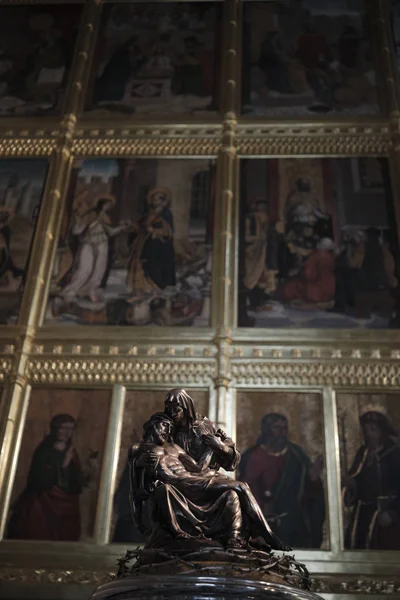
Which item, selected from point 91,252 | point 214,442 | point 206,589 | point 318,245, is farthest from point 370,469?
point 91,252

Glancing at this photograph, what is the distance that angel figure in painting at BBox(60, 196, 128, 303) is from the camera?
934cm

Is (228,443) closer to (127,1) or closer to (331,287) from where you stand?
(331,287)

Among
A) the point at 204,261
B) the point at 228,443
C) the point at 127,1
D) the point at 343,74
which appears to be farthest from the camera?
the point at 127,1

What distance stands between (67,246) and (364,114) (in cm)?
503

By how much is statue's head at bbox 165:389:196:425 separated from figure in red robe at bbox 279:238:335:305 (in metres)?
3.74

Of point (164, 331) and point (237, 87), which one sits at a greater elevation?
point (237, 87)

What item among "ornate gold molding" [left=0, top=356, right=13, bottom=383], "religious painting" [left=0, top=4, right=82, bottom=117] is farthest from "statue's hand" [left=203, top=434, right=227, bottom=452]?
"religious painting" [left=0, top=4, right=82, bottom=117]

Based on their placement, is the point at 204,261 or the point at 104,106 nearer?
the point at 204,261

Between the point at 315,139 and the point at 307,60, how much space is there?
1.90 metres

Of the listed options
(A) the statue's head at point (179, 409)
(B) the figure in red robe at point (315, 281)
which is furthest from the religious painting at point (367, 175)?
(A) the statue's head at point (179, 409)

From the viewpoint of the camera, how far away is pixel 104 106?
11.4 meters

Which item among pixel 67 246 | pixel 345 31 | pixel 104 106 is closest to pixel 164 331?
pixel 67 246

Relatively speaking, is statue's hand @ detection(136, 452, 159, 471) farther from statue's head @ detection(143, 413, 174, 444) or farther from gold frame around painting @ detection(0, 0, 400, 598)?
gold frame around painting @ detection(0, 0, 400, 598)

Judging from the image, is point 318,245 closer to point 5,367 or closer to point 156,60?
point 5,367
